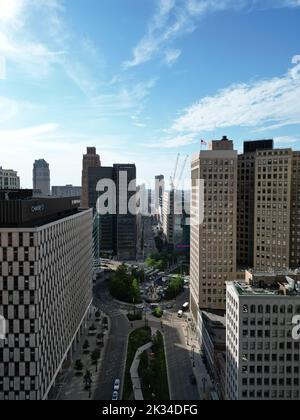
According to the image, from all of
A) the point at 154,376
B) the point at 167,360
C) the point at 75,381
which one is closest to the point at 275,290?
the point at 154,376

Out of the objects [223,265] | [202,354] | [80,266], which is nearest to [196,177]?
[223,265]

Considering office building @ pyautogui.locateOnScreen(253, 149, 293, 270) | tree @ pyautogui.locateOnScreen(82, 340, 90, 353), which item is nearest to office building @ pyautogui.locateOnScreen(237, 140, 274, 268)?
office building @ pyautogui.locateOnScreen(253, 149, 293, 270)

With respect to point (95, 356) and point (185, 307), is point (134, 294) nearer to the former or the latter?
point (185, 307)

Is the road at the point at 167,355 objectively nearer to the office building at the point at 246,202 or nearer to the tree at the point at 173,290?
the tree at the point at 173,290

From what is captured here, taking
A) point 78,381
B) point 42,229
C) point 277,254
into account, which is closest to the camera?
point 42,229

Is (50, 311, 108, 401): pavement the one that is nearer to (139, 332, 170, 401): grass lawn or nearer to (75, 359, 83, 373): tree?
(75, 359, 83, 373): tree

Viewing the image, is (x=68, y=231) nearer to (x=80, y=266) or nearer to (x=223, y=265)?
(x=80, y=266)
